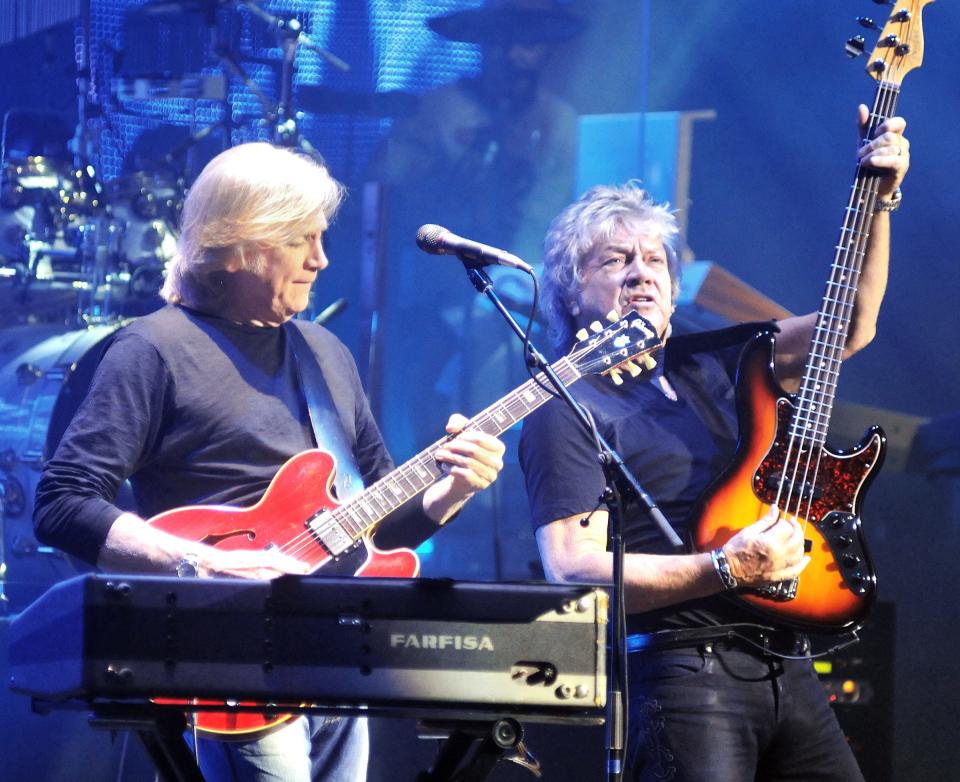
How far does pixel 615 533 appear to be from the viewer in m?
2.11

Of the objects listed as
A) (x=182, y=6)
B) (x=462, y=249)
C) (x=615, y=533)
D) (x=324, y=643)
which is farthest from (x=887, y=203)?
(x=182, y=6)

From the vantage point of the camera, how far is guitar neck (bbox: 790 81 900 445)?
2.76m

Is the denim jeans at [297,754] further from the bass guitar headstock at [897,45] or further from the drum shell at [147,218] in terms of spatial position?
the drum shell at [147,218]

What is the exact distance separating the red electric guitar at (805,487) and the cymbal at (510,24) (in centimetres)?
365

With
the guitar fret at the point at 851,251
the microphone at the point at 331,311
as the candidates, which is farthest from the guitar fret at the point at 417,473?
the microphone at the point at 331,311

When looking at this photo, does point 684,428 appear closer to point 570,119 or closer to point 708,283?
point 708,283

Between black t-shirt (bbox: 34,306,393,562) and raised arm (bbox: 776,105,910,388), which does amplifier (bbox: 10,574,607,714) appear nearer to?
black t-shirt (bbox: 34,306,393,562)

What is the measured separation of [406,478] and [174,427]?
55cm

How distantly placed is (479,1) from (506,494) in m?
2.61

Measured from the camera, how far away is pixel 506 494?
5898 mm

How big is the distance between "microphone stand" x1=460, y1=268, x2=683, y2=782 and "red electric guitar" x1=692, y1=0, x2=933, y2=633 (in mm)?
452

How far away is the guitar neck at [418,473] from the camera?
9.05 ft

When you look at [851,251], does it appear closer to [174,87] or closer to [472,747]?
[472,747]

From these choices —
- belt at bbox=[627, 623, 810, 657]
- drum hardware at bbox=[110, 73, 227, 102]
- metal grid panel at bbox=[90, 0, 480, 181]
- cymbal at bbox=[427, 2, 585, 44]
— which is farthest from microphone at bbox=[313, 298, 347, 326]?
belt at bbox=[627, 623, 810, 657]
